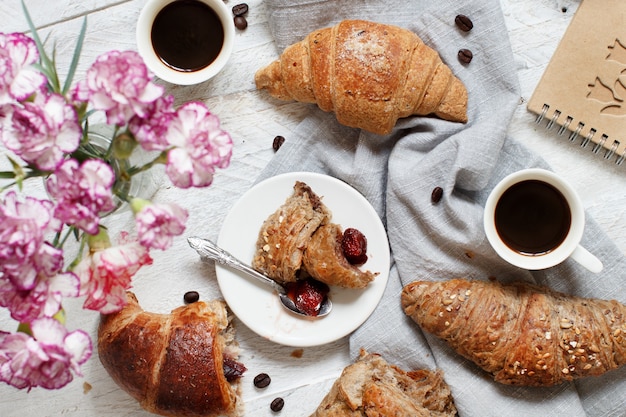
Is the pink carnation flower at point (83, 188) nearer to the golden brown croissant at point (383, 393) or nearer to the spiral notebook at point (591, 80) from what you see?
the golden brown croissant at point (383, 393)

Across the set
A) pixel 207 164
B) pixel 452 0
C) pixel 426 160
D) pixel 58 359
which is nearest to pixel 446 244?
pixel 426 160

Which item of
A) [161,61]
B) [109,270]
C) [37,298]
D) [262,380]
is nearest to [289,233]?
[262,380]

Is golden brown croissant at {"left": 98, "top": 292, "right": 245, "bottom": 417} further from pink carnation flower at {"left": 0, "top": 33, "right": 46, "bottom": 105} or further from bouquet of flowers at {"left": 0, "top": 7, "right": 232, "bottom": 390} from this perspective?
pink carnation flower at {"left": 0, "top": 33, "right": 46, "bottom": 105}

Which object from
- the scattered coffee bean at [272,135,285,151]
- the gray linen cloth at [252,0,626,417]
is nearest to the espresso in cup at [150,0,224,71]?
the gray linen cloth at [252,0,626,417]

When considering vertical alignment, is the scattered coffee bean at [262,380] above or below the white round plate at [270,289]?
below

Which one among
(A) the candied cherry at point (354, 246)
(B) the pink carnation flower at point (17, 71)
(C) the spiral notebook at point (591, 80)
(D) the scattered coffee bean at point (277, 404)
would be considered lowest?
(D) the scattered coffee bean at point (277, 404)

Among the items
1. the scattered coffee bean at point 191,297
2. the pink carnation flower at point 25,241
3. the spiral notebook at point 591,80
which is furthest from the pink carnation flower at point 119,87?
the spiral notebook at point 591,80

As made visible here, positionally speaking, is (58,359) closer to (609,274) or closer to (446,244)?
Answer: (446,244)
